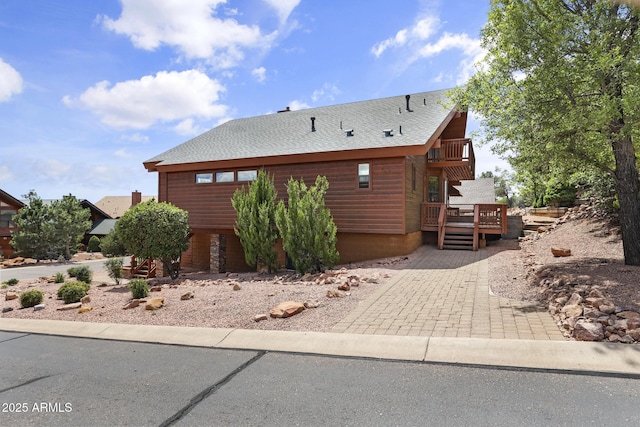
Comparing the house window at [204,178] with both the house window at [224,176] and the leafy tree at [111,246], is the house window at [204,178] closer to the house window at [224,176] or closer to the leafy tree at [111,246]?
the house window at [224,176]

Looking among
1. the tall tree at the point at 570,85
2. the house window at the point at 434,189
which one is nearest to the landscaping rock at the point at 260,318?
the tall tree at the point at 570,85

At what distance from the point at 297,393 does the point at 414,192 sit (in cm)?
1158

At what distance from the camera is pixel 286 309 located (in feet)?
18.7

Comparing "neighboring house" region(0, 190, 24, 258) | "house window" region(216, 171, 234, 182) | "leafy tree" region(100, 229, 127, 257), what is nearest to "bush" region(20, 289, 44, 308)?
"house window" region(216, 171, 234, 182)

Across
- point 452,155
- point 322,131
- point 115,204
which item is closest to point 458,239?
point 452,155

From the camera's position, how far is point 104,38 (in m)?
10.1

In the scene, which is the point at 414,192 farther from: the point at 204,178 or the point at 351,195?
the point at 204,178

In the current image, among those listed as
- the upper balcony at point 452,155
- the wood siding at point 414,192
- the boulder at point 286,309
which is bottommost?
the boulder at point 286,309

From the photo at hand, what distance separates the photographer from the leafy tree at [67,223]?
76.9 ft

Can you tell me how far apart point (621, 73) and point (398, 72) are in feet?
25.4

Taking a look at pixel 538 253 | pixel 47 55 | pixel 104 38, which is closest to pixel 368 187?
pixel 538 253

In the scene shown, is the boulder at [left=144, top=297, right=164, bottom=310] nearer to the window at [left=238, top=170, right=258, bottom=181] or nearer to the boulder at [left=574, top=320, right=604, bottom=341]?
the boulder at [left=574, top=320, right=604, bottom=341]

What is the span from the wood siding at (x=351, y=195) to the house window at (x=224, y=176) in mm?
255

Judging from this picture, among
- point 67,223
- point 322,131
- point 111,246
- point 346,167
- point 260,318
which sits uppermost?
point 322,131
